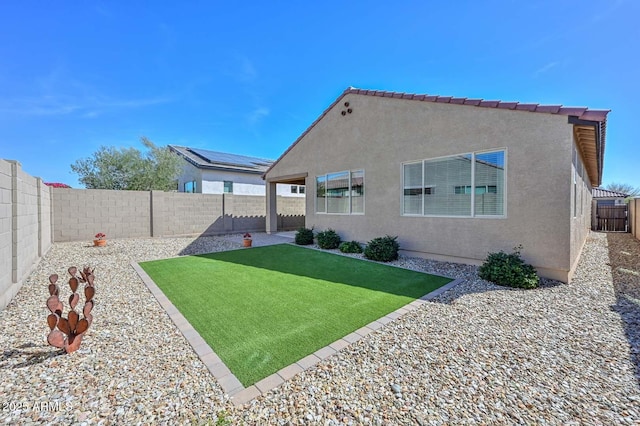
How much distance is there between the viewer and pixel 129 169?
63.4 feet

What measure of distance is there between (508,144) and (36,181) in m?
14.9

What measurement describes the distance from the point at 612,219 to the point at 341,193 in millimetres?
24516

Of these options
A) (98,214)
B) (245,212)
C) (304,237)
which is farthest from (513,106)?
(98,214)

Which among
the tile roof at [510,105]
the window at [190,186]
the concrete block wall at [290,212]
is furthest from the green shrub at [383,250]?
the window at [190,186]

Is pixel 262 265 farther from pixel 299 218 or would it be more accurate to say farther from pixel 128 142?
pixel 128 142

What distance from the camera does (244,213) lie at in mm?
17844

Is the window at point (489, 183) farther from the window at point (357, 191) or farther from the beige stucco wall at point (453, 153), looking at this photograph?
the window at point (357, 191)

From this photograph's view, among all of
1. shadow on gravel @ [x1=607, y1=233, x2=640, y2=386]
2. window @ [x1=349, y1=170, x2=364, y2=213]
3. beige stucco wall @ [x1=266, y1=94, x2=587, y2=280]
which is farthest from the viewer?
window @ [x1=349, y1=170, x2=364, y2=213]

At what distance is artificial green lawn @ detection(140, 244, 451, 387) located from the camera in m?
3.64

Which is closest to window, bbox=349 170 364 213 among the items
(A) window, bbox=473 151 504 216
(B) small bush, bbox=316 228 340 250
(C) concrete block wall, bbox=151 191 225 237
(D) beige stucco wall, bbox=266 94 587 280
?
(D) beige stucco wall, bbox=266 94 587 280

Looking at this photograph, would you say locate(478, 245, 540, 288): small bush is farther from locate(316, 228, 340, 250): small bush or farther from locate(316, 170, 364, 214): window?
locate(316, 228, 340, 250): small bush

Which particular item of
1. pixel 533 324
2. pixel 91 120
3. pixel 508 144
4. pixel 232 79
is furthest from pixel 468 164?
pixel 91 120

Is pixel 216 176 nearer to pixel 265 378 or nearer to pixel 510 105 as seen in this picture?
pixel 510 105

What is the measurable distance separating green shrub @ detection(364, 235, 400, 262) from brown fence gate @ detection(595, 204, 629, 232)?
23778 mm
